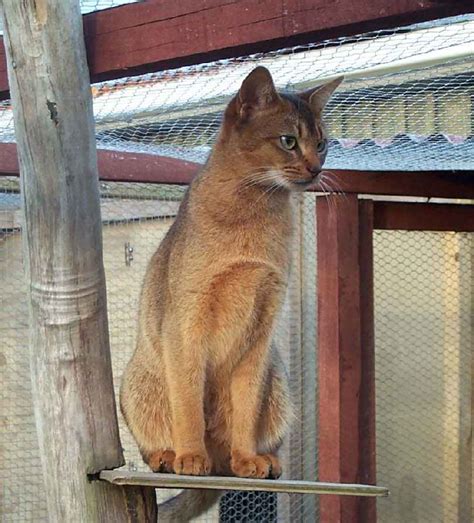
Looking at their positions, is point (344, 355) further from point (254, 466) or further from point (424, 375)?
point (424, 375)

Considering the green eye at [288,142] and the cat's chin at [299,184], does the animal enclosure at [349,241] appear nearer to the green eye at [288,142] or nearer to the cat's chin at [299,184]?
the green eye at [288,142]

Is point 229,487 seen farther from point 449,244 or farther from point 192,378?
point 449,244

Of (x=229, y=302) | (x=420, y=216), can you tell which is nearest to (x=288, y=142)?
(x=229, y=302)

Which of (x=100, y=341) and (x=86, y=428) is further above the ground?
(x=100, y=341)

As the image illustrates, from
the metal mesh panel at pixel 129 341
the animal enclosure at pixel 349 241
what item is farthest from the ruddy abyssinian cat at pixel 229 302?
the metal mesh panel at pixel 129 341

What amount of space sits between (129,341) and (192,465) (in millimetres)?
2142

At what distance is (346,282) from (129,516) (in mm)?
1647

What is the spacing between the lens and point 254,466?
2381 mm


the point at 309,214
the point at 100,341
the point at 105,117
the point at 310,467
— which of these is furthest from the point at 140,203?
the point at 100,341

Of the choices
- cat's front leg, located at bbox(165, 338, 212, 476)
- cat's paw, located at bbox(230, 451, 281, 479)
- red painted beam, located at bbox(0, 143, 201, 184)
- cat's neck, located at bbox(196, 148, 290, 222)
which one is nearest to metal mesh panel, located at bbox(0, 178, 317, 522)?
red painted beam, located at bbox(0, 143, 201, 184)

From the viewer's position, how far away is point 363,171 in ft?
11.4

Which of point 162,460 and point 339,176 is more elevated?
point 339,176

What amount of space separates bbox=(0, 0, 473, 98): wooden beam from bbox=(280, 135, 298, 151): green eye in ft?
1.69

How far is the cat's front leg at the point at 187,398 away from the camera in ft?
7.66
